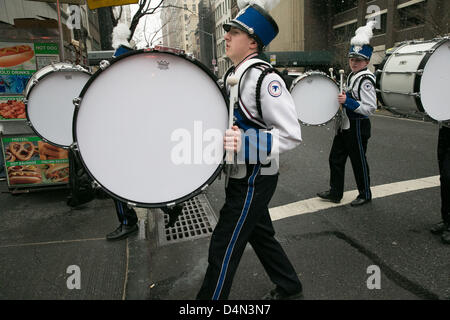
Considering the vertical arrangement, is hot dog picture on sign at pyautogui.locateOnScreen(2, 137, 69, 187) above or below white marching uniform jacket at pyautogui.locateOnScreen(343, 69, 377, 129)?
below

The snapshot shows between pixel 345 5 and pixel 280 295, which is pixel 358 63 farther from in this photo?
pixel 345 5

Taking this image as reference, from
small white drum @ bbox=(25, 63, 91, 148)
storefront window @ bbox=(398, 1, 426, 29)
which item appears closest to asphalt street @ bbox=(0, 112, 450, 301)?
small white drum @ bbox=(25, 63, 91, 148)

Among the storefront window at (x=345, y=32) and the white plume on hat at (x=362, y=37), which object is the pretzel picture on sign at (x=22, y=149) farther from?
the storefront window at (x=345, y=32)

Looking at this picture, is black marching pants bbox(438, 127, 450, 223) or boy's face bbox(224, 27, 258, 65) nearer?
boy's face bbox(224, 27, 258, 65)

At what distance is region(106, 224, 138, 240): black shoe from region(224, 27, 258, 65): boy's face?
237 centimetres

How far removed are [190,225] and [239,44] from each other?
8.37 ft

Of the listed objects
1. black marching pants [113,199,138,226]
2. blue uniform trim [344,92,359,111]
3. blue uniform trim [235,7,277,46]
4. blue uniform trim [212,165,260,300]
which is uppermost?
blue uniform trim [235,7,277,46]

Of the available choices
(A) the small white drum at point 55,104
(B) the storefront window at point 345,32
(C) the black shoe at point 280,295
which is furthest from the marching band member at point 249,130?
(B) the storefront window at point 345,32

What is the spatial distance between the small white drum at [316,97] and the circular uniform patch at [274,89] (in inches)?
110

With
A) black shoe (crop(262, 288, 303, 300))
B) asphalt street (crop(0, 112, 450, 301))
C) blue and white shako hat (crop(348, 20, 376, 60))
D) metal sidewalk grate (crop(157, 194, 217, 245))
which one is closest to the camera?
black shoe (crop(262, 288, 303, 300))

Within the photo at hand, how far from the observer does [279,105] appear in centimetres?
203

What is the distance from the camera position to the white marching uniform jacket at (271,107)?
202 cm

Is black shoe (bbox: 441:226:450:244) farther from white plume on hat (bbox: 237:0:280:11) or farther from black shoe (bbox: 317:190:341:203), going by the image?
white plume on hat (bbox: 237:0:280:11)

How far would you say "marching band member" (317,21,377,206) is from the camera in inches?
168
